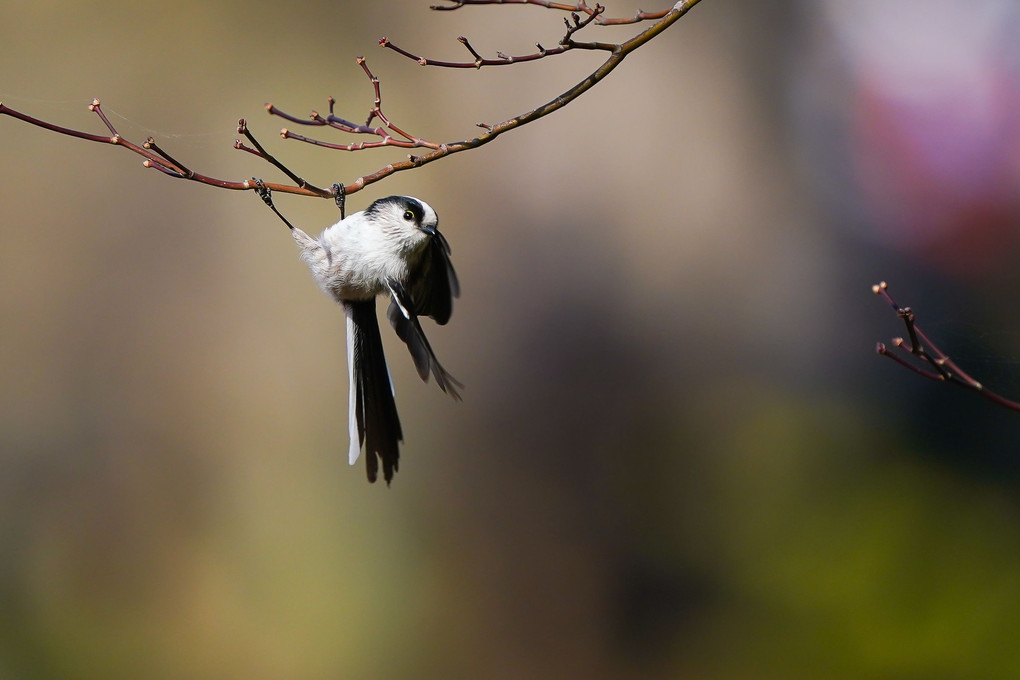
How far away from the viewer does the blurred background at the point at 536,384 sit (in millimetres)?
2295

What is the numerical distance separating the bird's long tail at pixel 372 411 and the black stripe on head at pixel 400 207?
170mm

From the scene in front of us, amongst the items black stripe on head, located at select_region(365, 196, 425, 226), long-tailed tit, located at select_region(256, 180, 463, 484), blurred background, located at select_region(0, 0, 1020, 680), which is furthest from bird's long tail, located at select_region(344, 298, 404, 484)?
blurred background, located at select_region(0, 0, 1020, 680)

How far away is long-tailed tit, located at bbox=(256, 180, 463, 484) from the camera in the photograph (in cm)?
97

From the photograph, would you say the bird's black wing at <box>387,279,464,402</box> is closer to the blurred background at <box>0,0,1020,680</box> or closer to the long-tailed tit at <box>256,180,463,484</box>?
the long-tailed tit at <box>256,180,463,484</box>

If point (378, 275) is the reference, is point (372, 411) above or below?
A: below

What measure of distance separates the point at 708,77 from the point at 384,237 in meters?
1.80

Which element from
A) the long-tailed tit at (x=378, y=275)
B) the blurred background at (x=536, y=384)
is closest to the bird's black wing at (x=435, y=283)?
the long-tailed tit at (x=378, y=275)

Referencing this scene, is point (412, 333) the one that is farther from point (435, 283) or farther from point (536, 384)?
point (536, 384)

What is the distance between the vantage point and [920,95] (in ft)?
7.02

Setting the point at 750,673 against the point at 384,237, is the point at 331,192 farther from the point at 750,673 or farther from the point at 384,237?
the point at 750,673

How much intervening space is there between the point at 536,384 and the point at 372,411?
5.12 ft

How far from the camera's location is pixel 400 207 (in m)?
0.99

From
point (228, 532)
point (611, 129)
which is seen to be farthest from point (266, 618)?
point (611, 129)

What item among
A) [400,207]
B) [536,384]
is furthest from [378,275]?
[536,384]
